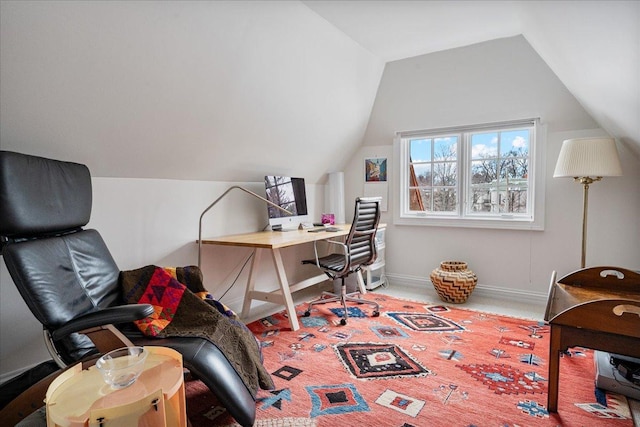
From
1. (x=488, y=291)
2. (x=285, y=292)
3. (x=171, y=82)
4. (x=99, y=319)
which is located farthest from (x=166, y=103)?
(x=488, y=291)

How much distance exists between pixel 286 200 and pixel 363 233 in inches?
34.9

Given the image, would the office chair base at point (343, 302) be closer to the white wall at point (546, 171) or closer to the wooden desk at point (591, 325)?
the white wall at point (546, 171)

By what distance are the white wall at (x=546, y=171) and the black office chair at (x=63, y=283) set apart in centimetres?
285

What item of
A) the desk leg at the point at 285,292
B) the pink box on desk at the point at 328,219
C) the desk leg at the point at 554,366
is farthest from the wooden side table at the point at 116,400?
the pink box on desk at the point at 328,219

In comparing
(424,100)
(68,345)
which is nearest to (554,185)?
(424,100)

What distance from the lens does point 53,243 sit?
5.66 ft

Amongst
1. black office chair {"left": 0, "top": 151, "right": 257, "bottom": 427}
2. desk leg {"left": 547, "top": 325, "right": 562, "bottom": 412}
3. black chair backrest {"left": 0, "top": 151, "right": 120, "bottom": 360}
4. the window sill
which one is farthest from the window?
black chair backrest {"left": 0, "top": 151, "right": 120, "bottom": 360}

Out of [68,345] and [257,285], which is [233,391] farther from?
[257,285]

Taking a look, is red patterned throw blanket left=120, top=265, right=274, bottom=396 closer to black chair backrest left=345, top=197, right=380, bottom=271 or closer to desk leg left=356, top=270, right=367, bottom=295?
black chair backrest left=345, top=197, right=380, bottom=271

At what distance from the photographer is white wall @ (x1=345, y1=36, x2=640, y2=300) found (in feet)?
10.5

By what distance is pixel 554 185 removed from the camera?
11.2 feet

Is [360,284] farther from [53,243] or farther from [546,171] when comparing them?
[53,243]

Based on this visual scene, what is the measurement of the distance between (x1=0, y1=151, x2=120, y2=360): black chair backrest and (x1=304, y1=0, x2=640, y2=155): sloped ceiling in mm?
1875

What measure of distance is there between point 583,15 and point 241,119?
7.18 feet
